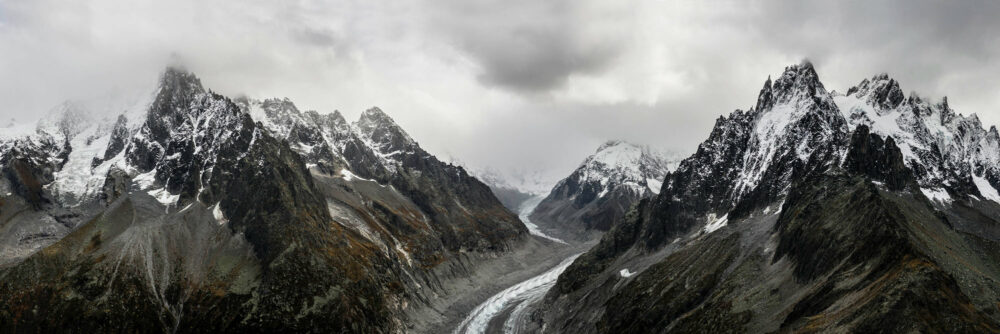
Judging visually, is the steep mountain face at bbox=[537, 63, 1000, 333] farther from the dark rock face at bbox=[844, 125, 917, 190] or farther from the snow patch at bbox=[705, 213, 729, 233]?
the snow patch at bbox=[705, 213, 729, 233]

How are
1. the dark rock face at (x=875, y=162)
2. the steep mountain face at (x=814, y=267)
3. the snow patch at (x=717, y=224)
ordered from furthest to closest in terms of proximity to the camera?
the snow patch at (x=717, y=224)
the dark rock face at (x=875, y=162)
the steep mountain face at (x=814, y=267)

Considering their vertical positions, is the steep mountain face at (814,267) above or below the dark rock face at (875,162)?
below

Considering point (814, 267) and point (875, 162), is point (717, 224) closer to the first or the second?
point (875, 162)

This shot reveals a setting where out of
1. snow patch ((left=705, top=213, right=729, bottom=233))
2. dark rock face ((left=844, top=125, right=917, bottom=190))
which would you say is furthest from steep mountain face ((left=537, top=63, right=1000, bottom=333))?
snow patch ((left=705, top=213, right=729, bottom=233))

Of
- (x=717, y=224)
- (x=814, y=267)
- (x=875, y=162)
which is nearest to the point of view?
(x=814, y=267)

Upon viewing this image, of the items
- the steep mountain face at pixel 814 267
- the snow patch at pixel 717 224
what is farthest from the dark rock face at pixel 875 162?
the snow patch at pixel 717 224

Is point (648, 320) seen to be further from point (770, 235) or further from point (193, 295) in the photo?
point (193, 295)

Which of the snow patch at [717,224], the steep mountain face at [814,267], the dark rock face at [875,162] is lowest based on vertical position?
the steep mountain face at [814,267]

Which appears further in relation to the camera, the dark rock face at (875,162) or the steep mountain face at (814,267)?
the dark rock face at (875,162)

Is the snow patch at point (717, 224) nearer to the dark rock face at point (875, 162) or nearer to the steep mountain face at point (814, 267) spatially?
the steep mountain face at point (814, 267)

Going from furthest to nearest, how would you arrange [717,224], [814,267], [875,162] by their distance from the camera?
1. [717,224]
2. [875,162]
3. [814,267]

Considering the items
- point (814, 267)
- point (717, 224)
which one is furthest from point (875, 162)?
point (814, 267)

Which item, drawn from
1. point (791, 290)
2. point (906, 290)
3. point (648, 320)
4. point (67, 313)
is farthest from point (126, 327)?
point (906, 290)
